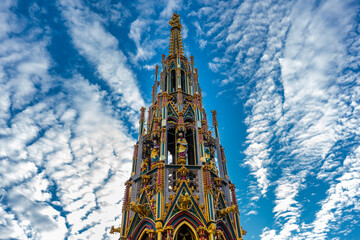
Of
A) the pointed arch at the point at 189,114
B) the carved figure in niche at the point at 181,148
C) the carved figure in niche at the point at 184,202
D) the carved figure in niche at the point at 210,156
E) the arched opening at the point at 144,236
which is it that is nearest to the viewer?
the carved figure in niche at the point at 184,202

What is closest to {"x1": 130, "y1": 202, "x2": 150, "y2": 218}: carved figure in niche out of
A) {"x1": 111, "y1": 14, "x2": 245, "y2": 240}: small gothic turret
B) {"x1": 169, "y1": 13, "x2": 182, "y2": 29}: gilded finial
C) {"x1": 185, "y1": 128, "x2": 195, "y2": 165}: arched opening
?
{"x1": 111, "y1": 14, "x2": 245, "y2": 240}: small gothic turret

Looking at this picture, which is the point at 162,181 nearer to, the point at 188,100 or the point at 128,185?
the point at 128,185

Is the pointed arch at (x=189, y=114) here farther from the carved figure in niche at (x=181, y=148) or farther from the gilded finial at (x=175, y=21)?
the gilded finial at (x=175, y=21)

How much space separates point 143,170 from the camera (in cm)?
2369

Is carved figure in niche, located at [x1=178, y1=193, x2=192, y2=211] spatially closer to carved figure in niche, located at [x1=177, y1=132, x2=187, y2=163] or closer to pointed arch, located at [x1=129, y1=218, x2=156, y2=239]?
pointed arch, located at [x1=129, y1=218, x2=156, y2=239]

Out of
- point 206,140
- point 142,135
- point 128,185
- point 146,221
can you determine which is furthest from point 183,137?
point 146,221

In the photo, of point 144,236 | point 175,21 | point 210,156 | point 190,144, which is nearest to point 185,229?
point 144,236

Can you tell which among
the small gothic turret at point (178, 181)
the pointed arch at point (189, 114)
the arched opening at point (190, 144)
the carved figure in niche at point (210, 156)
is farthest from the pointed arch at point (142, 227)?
the pointed arch at point (189, 114)

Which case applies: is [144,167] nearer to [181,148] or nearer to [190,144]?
[181,148]

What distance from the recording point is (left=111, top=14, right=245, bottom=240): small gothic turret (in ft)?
63.3

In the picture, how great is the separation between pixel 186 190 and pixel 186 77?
46.0 ft

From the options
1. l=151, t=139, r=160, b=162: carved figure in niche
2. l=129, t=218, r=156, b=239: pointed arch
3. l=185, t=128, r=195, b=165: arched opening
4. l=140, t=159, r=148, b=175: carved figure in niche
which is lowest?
l=129, t=218, r=156, b=239: pointed arch

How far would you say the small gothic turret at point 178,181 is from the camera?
760 inches

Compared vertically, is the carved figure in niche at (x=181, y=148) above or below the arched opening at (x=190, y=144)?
below
